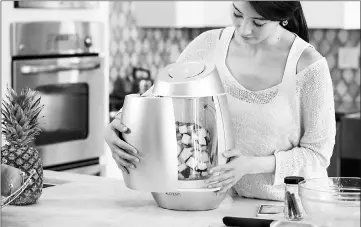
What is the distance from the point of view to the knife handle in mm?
1720

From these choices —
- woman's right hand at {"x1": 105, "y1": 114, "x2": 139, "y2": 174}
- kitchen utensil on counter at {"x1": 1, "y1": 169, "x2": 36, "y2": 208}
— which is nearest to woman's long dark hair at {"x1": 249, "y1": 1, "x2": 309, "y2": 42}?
woman's right hand at {"x1": 105, "y1": 114, "x2": 139, "y2": 174}

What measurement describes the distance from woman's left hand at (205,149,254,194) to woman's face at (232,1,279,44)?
1.12 ft

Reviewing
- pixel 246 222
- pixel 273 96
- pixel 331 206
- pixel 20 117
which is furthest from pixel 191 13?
pixel 331 206

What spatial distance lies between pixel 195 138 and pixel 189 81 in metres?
0.14

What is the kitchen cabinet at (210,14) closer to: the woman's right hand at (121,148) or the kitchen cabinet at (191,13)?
the kitchen cabinet at (191,13)

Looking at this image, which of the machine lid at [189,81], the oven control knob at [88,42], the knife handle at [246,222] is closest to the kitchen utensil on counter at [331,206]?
the knife handle at [246,222]

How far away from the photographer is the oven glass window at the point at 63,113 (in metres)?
3.78

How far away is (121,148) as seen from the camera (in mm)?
1948

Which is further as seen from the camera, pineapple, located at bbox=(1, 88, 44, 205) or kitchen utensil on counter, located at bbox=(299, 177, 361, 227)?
pineapple, located at bbox=(1, 88, 44, 205)

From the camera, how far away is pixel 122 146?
6.33ft

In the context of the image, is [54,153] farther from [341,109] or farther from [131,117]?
[131,117]

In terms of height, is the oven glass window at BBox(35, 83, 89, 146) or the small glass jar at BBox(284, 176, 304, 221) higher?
the oven glass window at BBox(35, 83, 89, 146)

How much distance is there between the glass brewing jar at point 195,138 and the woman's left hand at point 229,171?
0.07ft

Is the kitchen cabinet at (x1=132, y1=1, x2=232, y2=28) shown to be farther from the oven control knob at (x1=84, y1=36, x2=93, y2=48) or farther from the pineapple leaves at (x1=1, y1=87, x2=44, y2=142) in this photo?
the pineapple leaves at (x1=1, y1=87, x2=44, y2=142)
